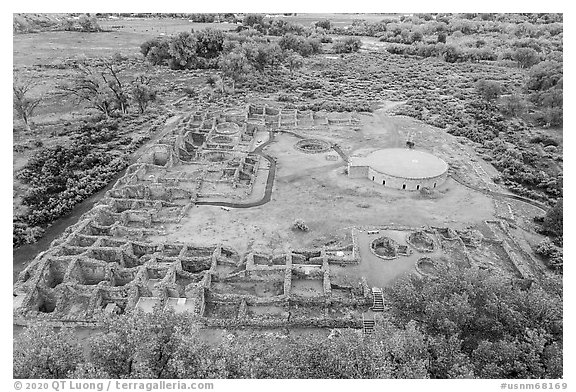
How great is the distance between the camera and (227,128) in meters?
64.2

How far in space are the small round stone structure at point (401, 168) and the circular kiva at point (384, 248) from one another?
12.5m

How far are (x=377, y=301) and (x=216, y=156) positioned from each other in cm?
3169

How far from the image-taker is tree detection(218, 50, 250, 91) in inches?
3413

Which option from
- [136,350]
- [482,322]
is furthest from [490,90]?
[136,350]

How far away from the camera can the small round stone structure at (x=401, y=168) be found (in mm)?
49844

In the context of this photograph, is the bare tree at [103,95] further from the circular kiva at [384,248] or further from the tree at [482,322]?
the tree at [482,322]

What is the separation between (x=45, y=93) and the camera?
80688 mm

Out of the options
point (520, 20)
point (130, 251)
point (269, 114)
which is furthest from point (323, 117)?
point (520, 20)

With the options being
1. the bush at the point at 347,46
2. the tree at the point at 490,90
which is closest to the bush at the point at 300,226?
the tree at the point at 490,90

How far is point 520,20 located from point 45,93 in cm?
14730

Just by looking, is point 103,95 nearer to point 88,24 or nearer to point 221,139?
point 221,139

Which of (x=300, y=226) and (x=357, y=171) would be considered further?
(x=357, y=171)

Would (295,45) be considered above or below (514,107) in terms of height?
above

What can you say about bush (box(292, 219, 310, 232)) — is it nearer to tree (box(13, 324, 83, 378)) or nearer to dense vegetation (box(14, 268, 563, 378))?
dense vegetation (box(14, 268, 563, 378))
